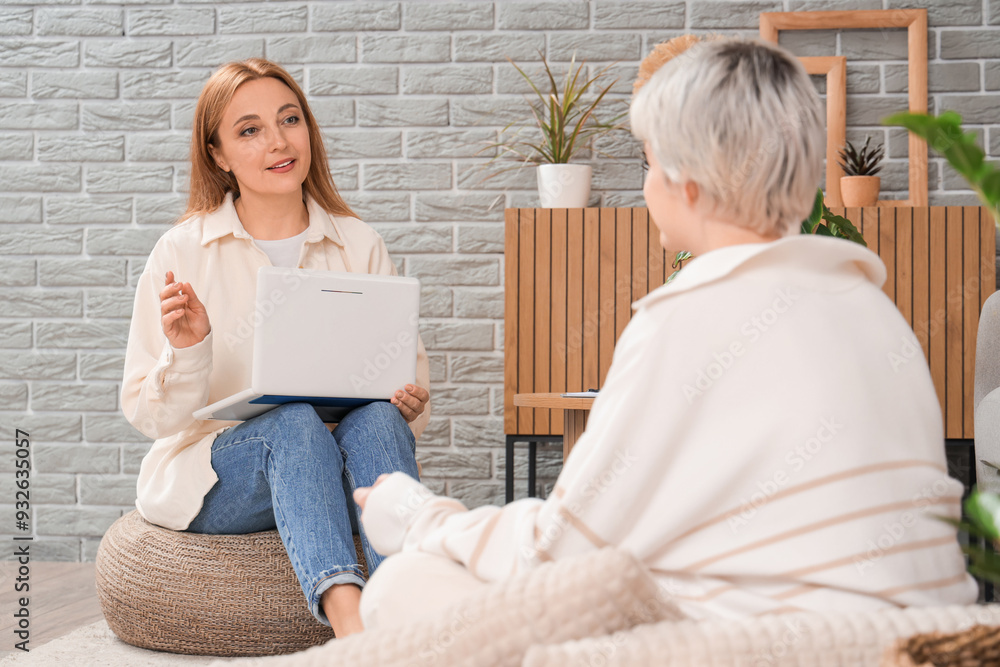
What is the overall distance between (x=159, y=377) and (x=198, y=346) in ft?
0.32

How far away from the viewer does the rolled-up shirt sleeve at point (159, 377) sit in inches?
65.5

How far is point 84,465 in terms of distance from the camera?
119 inches

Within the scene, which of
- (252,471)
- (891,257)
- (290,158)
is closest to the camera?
(252,471)

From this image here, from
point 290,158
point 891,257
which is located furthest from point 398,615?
point 891,257

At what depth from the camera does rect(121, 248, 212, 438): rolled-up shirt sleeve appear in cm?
166

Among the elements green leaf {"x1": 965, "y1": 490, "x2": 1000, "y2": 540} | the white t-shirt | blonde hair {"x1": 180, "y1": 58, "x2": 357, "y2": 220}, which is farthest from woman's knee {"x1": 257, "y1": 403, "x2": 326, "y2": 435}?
green leaf {"x1": 965, "y1": 490, "x2": 1000, "y2": 540}

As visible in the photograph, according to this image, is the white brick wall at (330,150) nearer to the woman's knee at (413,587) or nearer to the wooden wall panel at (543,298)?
the wooden wall panel at (543,298)

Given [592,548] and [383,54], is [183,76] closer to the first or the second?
[383,54]

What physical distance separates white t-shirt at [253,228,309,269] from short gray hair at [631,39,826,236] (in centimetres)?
135

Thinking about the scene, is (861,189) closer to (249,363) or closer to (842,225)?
(842,225)

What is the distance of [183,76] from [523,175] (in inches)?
49.2

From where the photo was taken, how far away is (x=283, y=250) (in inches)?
79.5

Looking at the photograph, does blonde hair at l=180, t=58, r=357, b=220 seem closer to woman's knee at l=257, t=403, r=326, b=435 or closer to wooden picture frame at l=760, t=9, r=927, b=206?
woman's knee at l=257, t=403, r=326, b=435

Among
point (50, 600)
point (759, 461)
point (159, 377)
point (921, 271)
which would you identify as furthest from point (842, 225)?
point (50, 600)
